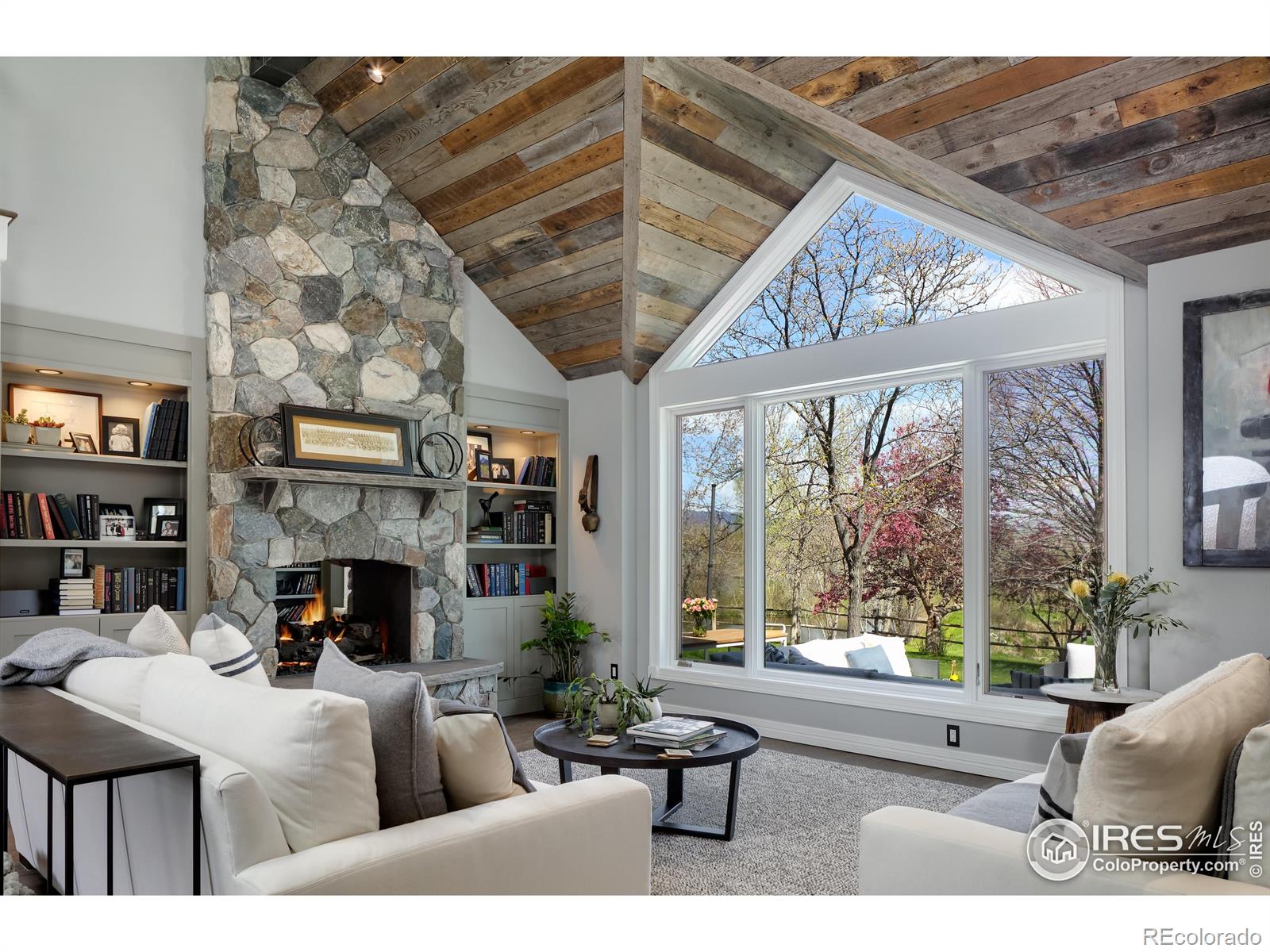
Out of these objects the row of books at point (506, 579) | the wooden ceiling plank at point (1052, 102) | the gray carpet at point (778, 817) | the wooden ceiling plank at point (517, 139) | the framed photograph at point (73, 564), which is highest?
the wooden ceiling plank at point (517, 139)

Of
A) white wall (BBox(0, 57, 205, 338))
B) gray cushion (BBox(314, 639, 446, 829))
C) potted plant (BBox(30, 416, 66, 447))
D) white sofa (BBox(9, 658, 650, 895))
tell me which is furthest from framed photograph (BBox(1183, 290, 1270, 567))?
potted plant (BBox(30, 416, 66, 447))

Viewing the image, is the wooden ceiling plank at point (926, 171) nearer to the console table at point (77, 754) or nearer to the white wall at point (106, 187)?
the white wall at point (106, 187)

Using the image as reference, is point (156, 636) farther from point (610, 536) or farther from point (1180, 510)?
point (1180, 510)

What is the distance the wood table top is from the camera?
1.77 m

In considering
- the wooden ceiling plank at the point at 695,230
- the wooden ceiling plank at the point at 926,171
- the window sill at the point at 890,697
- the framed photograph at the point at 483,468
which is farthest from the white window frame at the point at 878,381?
the framed photograph at the point at 483,468

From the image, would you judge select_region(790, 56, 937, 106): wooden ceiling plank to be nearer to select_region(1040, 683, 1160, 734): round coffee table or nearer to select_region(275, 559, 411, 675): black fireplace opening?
select_region(1040, 683, 1160, 734): round coffee table

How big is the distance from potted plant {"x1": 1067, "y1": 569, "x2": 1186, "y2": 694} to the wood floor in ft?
2.73

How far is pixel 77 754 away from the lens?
6.29ft

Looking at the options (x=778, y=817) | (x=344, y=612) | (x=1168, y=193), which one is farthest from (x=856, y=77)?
(x=344, y=612)

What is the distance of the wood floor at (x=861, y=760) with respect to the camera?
4438 millimetres

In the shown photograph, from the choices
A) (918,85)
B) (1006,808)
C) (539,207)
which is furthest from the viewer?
(539,207)

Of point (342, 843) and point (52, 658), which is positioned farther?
point (52, 658)

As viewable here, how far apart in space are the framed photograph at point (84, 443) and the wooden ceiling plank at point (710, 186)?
3188 mm

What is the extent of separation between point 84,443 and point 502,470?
2.60 m
